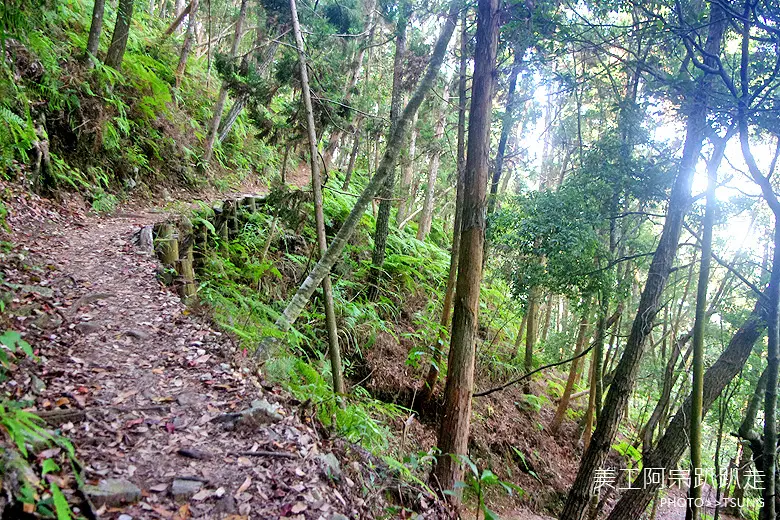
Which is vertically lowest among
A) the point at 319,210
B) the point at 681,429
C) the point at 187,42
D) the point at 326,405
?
the point at 681,429

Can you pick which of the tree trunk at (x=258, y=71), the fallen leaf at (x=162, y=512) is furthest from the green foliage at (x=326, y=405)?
the tree trunk at (x=258, y=71)

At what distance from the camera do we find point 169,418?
3619 mm

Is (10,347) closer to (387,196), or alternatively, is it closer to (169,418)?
(169,418)

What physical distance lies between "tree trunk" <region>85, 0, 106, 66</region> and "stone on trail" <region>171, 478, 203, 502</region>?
9969 mm

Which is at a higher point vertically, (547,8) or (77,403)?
(547,8)

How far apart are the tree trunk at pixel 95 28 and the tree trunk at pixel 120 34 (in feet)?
1.20

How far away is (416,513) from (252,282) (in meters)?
5.63

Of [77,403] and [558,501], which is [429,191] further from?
[77,403]

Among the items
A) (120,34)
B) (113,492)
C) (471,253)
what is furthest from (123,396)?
(120,34)

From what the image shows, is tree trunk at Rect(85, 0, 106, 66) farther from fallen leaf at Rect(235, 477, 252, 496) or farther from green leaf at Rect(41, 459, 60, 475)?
fallen leaf at Rect(235, 477, 252, 496)

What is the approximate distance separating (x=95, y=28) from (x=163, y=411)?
9563mm

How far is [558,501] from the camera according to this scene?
10.2m

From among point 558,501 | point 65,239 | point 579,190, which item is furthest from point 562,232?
point 65,239

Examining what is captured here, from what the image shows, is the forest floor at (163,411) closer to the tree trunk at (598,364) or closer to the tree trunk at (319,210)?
the tree trunk at (319,210)
